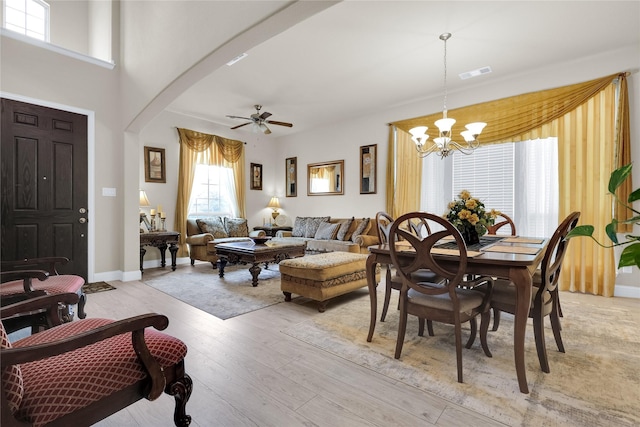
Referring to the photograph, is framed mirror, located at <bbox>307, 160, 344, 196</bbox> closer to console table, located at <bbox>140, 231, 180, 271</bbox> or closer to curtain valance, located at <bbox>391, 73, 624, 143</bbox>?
curtain valance, located at <bbox>391, 73, 624, 143</bbox>

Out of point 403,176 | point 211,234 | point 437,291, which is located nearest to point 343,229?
point 403,176

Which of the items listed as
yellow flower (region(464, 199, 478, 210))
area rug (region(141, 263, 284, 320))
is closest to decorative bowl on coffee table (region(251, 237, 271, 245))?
area rug (region(141, 263, 284, 320))

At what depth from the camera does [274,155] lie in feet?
25.0

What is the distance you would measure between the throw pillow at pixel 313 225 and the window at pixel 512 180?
85.7 inches

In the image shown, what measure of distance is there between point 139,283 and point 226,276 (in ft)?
3.77

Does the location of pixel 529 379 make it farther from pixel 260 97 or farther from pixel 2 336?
pixel 260 97

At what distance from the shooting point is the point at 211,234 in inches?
217

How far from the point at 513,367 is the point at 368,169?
429cm

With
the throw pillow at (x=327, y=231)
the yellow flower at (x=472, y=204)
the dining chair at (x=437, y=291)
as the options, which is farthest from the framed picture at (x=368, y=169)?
the dining chair at (x=437, y=291)

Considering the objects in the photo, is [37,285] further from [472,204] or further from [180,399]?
[472,204]

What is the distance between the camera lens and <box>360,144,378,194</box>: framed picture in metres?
5.71

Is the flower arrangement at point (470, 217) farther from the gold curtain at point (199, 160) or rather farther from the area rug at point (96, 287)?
the gold curtain at point (199, 160)

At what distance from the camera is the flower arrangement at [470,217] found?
7.68 feet

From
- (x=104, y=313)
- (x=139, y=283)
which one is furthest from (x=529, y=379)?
(x=139, y=283)
